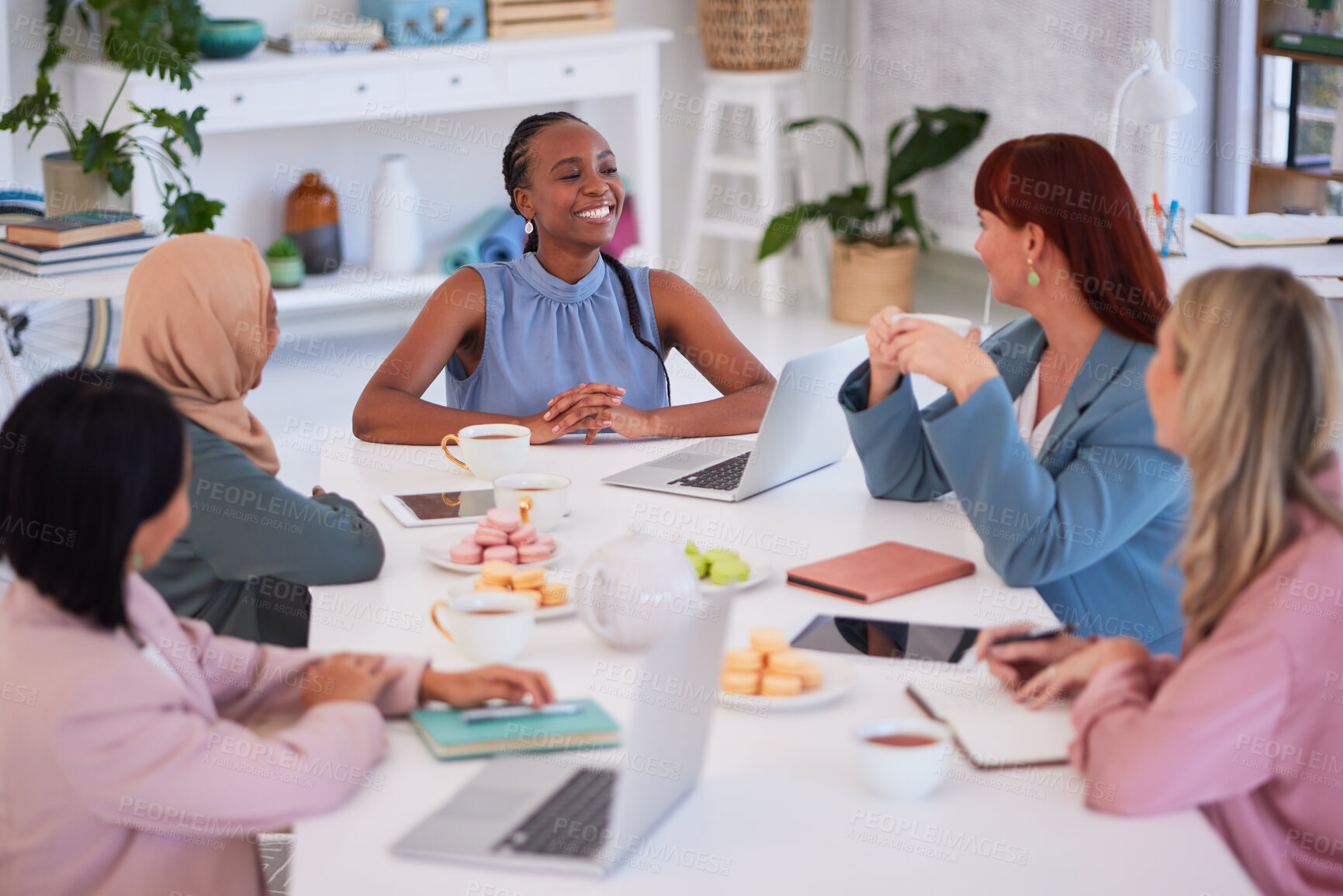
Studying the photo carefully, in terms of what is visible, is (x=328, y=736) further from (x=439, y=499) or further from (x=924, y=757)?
(x=439, y=499)

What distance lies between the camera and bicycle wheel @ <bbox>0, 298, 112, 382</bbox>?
14.4ft

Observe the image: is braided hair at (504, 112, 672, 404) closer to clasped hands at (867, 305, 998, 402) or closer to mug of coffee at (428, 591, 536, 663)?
clasped hands at (867, 305, 998, 402)

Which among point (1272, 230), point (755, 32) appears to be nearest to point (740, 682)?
point (1272, 230)

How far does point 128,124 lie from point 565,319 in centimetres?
239

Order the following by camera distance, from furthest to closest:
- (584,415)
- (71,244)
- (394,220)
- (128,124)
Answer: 1. (394,220)
2. (128,124)
3. (71,244)
4. (584,415)

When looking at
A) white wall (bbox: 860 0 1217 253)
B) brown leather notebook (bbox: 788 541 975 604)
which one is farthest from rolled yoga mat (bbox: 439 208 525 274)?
brown leather notebook (bbox: 788 541 975 604)

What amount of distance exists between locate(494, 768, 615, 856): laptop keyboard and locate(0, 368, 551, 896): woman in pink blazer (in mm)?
157

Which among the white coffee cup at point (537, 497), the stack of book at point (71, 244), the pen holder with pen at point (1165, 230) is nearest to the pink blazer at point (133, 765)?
the white coffee cup at point (537, 497)

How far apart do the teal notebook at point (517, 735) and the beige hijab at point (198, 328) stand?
57cm

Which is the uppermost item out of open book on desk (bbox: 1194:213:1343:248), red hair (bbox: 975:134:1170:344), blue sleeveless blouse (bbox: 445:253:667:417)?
red hair (bbox: 975:134:1170:344)

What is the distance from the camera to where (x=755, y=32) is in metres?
5.40

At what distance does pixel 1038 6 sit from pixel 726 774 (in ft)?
14.8

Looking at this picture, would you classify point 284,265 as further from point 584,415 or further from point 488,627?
point 488,627

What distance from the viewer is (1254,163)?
4453 millimetres
